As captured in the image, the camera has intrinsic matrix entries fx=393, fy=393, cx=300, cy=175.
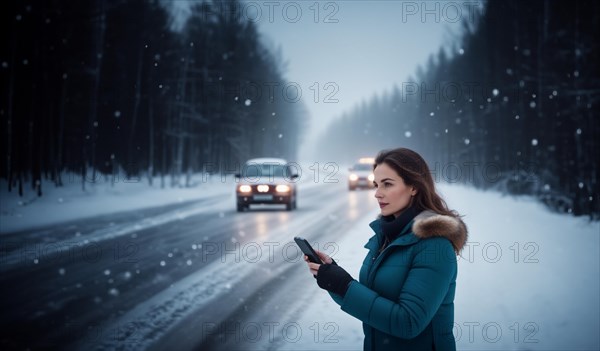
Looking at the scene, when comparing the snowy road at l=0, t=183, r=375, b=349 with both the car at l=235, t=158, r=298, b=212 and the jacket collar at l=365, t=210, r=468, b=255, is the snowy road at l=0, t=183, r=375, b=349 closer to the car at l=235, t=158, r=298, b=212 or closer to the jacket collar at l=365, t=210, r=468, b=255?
the jacket collar at l=365, t=210, r=468, b=255

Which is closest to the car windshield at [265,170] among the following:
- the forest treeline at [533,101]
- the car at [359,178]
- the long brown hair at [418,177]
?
the forest treeline at [533,101]

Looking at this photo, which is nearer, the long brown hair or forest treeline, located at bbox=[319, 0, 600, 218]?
the long brown hair

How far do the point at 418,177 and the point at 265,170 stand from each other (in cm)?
1500

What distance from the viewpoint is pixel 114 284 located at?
237 inches

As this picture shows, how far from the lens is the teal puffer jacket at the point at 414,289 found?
1688mm

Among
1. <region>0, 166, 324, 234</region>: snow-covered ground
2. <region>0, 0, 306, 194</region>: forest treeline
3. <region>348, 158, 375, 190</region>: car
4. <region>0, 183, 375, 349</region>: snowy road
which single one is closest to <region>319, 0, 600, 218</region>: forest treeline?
<region>348, 158, 375, 190</region>: car

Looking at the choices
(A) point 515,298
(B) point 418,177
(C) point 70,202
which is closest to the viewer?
(B) point 418,177

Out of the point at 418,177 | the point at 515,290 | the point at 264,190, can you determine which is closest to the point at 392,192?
the point at 418,177

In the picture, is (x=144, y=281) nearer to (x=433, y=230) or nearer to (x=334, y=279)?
(x=334, y=279)

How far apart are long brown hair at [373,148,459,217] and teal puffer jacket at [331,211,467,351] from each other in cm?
11

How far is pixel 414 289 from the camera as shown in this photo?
1.70m

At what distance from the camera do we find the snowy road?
429 cm

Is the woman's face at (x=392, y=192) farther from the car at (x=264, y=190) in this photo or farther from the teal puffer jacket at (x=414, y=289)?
the car at (x=264, y=190)

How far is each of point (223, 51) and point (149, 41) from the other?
18.3 ft
